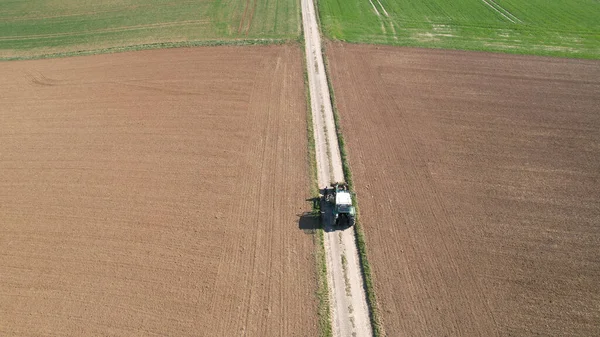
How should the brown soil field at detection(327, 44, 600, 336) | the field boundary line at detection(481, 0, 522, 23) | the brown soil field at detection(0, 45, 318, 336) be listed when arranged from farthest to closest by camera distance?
the field boundary line at detection(481, 0, 522, 23), the brown soil field at detection(327, 44, 600, 336), the brown soil field at detection(0, 45, 318, 336)

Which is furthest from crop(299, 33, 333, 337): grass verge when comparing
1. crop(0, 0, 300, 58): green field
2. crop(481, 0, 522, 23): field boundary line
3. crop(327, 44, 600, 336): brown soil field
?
crop(481, 0, 522, 23): field boundary line

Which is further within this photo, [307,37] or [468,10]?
[468,10]

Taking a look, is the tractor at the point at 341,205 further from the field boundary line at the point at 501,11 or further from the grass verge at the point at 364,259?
the field boundary line at the point at 501,11

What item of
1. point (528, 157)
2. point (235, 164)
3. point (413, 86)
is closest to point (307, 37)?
point (413, 86)

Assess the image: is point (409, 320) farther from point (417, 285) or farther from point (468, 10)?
point (468, 10)

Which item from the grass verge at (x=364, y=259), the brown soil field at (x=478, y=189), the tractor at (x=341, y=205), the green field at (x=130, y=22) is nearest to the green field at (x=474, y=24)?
the brown soil field at (x=478, y=189)

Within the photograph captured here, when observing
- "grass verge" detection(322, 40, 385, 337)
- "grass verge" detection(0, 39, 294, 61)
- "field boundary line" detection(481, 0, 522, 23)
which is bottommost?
"grass verge" detection(322, 40, 385, 337)

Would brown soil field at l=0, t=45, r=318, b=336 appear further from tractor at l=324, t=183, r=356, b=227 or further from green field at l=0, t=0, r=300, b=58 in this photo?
green field at l=0, t=0, r=300, b=58
